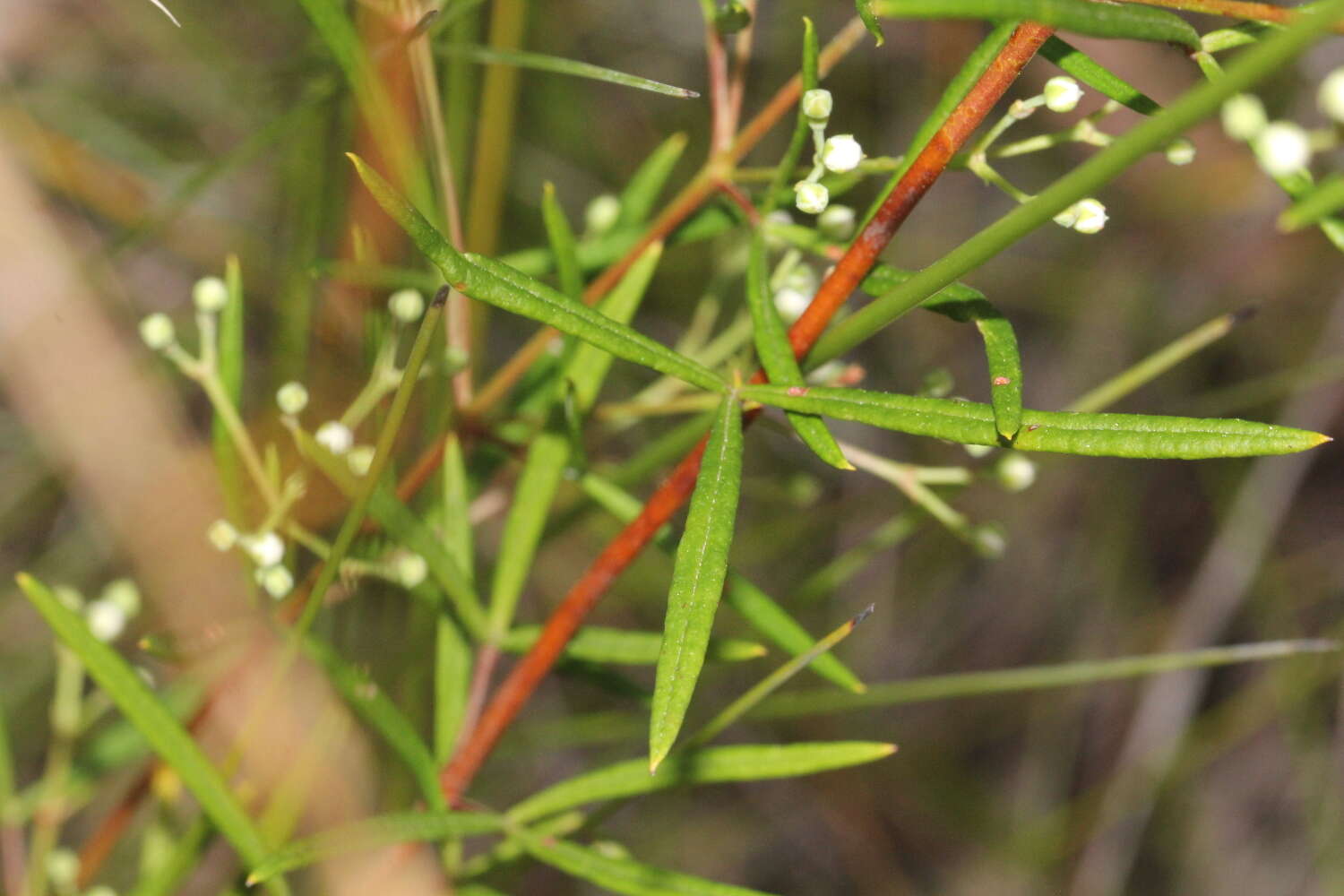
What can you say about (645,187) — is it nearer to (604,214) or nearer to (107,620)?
(604,214)

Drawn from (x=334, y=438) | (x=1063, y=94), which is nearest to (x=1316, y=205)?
(x=1063, y=94)

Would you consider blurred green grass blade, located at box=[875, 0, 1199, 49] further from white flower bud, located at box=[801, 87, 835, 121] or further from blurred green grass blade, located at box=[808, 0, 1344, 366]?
white flower bud, located at box=[801, 87, 835, 121]

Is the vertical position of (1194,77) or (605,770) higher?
(1194,77)

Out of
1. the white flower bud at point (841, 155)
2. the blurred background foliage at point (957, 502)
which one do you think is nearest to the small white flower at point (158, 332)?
the white flower bud at point (841, 155)

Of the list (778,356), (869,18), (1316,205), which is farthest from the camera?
(778,356)

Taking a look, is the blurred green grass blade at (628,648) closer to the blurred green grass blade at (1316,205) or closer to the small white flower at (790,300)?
the small white flower at (790,300)

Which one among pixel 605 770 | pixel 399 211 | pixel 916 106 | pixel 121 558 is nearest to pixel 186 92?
pixel 121 558

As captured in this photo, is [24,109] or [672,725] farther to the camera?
[24,109]

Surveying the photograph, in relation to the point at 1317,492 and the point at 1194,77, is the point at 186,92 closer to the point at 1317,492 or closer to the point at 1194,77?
the point at 1194,77
